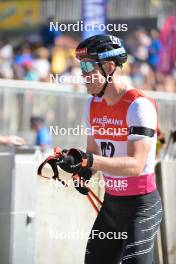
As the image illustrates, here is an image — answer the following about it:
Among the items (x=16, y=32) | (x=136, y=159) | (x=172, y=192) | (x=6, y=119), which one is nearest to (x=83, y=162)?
(x=136, y=159)

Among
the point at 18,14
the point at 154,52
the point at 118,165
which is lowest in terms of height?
the point at 118,165

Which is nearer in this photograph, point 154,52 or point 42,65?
point 42,65

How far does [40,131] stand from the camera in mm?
10781

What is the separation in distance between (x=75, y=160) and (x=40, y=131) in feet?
A: 22.3

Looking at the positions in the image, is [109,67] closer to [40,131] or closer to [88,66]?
[88,66]

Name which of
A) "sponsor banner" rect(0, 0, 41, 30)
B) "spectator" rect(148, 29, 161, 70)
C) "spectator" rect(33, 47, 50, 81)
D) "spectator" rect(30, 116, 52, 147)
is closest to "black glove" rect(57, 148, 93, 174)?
"spectator" rect(30, 116, 52, 147)

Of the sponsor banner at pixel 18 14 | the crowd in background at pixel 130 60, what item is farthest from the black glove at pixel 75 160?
the sponsor banner at pixel 18 14

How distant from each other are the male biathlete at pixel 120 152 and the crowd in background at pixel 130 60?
8.99 meters

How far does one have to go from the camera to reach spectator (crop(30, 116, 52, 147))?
10.7 m

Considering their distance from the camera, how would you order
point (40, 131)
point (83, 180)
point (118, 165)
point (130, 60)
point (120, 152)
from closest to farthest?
point (118, 165) < point (120, 152) < point (83, 180) < point (40, 131) < point (130, 60)

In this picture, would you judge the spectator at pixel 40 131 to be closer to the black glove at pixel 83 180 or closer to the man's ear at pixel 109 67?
the black glove at pixel 83 180

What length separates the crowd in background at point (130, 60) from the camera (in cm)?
1439

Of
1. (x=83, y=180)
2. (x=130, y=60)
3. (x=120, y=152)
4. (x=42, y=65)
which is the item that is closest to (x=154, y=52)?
(x=130, y=60)

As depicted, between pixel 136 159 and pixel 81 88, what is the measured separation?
7057 mm
